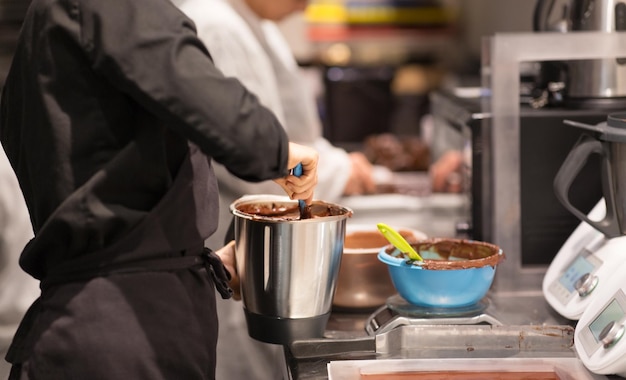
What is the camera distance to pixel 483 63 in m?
1.55

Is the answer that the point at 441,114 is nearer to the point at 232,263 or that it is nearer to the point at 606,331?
the point at 232,263

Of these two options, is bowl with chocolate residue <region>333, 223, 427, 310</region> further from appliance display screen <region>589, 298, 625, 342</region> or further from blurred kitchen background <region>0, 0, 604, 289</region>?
appliance display screen <region>589, 298, 625, 342</region>

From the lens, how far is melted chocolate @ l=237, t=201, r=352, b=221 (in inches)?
53.4

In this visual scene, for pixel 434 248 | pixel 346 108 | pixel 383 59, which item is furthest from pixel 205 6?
pixel 383 59

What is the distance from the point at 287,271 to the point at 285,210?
0.61 ft

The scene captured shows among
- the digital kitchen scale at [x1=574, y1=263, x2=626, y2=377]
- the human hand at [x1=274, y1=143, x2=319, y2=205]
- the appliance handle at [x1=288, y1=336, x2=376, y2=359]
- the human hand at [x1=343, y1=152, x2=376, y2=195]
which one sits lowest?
the human hand at [x1=343, y1=152, x2=376, y2=195]

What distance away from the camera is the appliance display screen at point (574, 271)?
138 cm

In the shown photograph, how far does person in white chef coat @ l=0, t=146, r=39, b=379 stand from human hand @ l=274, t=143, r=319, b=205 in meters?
0.56

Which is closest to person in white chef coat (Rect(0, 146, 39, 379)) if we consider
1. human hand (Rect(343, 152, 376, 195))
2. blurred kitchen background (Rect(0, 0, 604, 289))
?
blurred kitchen background (Rect(0, 0, 604, 289))

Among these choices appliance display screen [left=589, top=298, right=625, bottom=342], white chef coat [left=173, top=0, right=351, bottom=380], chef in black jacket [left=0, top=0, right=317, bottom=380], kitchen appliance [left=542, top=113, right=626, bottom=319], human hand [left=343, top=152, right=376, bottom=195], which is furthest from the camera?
human hand [left=343, top=152, right=376, bottom=195]

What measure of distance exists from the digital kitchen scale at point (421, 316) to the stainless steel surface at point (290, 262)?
4.0 inches

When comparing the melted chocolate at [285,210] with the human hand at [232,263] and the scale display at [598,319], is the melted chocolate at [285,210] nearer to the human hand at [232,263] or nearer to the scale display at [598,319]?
the human hand at [232,263]

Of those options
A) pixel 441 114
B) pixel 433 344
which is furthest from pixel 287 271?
pixel 441 114

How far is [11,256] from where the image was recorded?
62.0 inches
